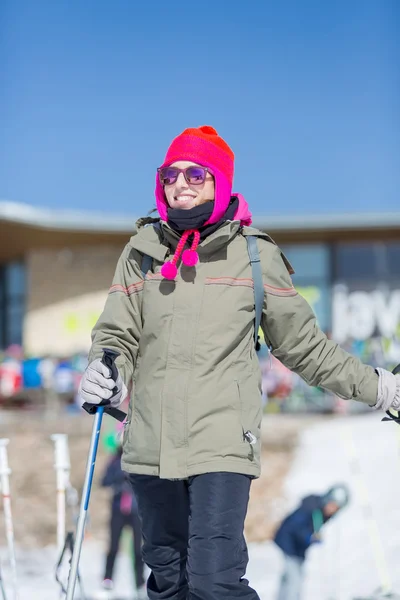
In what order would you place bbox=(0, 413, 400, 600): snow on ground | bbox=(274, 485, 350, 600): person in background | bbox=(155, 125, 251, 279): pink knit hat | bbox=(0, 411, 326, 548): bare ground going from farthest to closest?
1. bbox=(0, 411, 326, 548): bare ground
2. bbox=(0, 413, 400, 600): snow on ground
3. bbox=(274, 485, 350, 600): person in background
4. bbox=(155, 125, 251, 279): pink knit hat

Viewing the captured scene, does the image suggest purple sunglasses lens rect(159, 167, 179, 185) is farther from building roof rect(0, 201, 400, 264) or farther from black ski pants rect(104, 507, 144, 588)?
building roof rect(0, 201, 400, 264)

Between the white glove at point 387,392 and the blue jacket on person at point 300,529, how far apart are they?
3.31 metres

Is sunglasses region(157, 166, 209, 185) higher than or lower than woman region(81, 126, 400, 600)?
higher

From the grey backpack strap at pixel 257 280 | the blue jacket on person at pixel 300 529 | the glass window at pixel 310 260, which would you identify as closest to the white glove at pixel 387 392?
the grey backpack strap at pixel 257 280

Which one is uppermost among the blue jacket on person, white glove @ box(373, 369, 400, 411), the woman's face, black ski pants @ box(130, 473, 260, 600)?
the woman's face

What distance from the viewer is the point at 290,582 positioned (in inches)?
228

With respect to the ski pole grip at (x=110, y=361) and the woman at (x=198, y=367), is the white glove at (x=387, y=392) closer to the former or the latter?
the woman at (x=198, y=367)

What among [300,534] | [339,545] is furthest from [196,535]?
[339,545]

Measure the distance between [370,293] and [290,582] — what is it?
815 inches

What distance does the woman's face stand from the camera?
9.51 feet

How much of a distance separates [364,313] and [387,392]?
2334 cm

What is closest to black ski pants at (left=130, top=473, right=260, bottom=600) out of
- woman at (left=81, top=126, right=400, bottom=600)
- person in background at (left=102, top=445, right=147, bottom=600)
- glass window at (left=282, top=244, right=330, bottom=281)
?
woman at (left=81, top=126, right=400, bottom=600)

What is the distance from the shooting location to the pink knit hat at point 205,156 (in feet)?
9.57

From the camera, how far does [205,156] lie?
2951 millimetres
